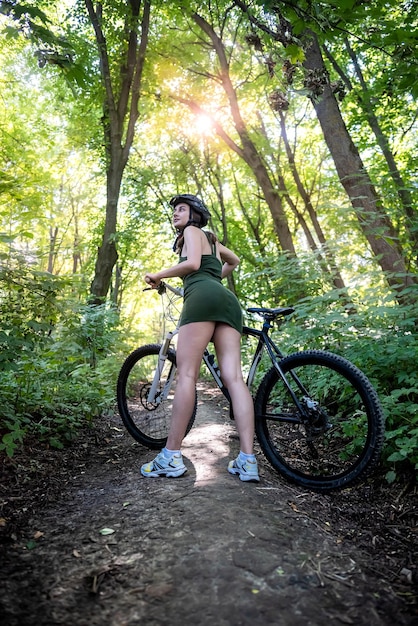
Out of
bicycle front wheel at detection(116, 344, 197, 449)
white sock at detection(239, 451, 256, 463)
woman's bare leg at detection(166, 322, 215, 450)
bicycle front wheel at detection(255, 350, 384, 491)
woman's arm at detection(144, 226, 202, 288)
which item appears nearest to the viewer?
bicycle front wheel at detection(255, 350, 384, 491)

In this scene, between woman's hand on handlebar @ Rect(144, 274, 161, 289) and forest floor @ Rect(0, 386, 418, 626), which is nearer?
forest floor @ Rect(0, 386, 418, 626)

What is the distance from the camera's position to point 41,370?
4086 mm

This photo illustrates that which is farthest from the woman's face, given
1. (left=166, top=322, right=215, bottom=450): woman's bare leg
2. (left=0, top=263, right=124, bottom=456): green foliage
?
(left=0, top=263, right=124, bottom=456): green foliage

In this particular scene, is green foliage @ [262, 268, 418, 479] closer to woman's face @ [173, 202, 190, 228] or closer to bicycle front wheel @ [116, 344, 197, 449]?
bicycle front wheel @ [116, 344, 197, 449]

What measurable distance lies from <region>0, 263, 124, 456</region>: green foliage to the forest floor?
19.9 inches

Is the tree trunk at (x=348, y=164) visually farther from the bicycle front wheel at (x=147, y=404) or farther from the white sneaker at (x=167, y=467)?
the white sneaker at (x=167, y=467)

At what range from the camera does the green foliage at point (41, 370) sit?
318 centimetres

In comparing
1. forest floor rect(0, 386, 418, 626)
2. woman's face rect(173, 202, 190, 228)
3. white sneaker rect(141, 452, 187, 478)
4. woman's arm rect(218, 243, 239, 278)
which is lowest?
forest floor rect(0, 386, 418, 626)


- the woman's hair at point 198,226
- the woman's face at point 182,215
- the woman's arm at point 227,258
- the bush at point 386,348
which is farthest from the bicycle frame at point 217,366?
the bush at point 386,348

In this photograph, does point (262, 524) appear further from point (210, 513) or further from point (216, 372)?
point (216, 372)

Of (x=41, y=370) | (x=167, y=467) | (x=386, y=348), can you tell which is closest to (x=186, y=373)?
(x=167, y=467)

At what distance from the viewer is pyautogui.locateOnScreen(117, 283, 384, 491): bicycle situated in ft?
8.57

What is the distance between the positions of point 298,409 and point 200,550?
1296 mm

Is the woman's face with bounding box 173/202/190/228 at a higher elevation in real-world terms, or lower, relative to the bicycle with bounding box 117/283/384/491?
higher
